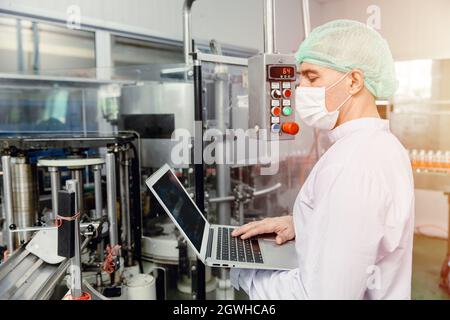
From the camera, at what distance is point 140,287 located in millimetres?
1679

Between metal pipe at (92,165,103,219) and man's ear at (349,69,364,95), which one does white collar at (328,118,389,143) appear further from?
metal pipe at (92,165,103,219)

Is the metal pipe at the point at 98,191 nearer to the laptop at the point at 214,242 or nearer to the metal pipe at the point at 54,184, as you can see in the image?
the metal pipe at the point at 54,184

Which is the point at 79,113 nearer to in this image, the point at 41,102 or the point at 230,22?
the point at 41,102

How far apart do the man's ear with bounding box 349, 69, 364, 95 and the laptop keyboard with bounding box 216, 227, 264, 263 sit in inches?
20.0

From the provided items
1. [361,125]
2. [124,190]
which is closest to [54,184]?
[124,190]

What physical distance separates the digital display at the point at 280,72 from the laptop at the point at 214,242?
0.48m

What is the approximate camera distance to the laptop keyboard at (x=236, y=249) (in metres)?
1.06

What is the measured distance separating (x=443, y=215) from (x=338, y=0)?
252cm

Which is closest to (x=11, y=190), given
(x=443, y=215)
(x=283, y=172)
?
(x=283, y=172)

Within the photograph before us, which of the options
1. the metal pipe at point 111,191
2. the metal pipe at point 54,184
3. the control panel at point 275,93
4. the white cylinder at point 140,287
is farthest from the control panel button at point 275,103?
the white cylinder at point 140,287

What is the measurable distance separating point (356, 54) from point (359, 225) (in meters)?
0.46

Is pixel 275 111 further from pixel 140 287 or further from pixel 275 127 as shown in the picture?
pixel 140 287
